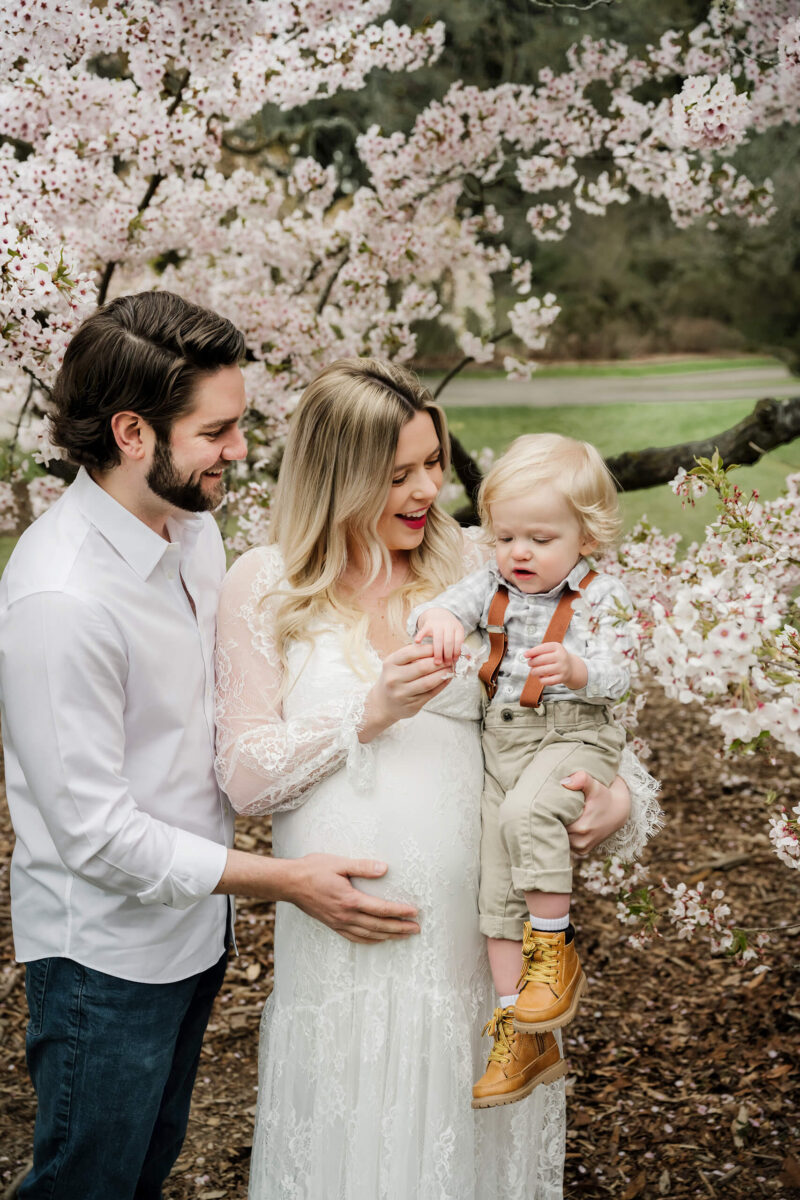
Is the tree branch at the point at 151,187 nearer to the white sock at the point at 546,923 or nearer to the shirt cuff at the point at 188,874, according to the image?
the shirt cuff at the point at 188,874

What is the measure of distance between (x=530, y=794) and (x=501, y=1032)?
Result: 1.48ft

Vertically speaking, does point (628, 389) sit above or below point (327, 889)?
above

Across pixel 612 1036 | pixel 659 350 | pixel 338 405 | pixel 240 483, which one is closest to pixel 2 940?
pixel 240 483

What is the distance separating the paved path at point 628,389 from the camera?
22.9 ft

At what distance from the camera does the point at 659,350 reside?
726 centimetres

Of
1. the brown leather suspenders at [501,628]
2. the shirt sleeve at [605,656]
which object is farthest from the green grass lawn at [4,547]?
the shirt sleeve at [605,656]

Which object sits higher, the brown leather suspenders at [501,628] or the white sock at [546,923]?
the brown leather suspenders at [501,628]

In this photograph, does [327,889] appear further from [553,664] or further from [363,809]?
[553,664]

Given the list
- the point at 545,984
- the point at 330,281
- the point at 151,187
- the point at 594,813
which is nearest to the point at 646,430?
the point at 330,281

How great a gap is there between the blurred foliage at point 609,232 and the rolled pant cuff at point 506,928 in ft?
15.3

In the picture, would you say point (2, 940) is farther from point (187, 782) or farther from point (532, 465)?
point (532, 465)

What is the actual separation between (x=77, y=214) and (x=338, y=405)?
2.44 metres

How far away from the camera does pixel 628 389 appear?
7418 millimetres

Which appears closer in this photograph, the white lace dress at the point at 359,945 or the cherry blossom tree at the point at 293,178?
the white lace dress at the point at 359,945
